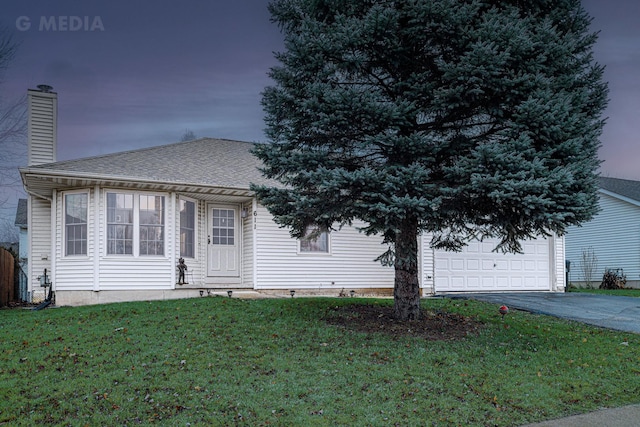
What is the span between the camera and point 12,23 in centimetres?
1981

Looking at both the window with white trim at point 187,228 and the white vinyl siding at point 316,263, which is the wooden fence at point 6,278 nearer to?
the window with white trim at point 187,228

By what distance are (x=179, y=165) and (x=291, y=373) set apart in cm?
897

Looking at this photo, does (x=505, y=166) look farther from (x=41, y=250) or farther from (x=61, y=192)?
(x=41, y=250)

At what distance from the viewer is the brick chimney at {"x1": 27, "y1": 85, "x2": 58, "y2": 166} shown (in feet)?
42.9

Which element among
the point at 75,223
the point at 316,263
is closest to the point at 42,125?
the point at 75,223

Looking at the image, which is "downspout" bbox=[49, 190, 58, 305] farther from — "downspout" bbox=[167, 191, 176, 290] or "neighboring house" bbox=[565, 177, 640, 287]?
"neighboring house" bbox=[565, 177, 640, 287]

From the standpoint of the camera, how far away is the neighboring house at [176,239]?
40.9 feet

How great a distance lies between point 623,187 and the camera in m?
24.9

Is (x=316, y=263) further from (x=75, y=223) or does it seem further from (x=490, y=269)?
(x=75, y=223)

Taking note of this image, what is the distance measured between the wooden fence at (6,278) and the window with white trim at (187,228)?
5.00 metres

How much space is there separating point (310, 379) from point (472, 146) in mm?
4517

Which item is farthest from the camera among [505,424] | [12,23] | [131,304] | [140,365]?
[12,23]

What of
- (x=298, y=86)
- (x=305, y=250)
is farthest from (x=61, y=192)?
(x=298, y=86)

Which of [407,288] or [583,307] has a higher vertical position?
[407,288]
